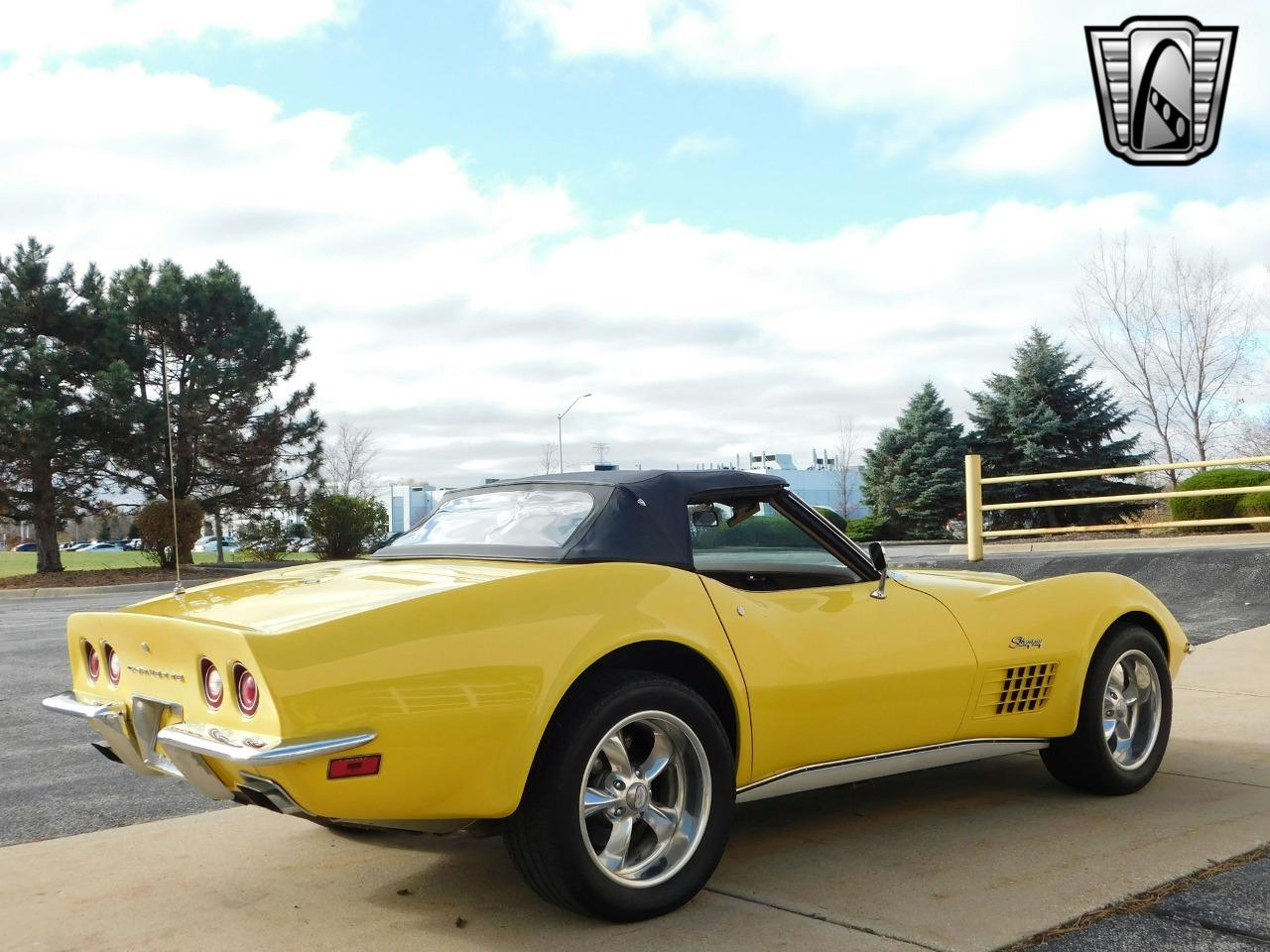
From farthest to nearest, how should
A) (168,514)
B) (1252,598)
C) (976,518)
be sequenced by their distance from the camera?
(168,514) → (976,518) → (1252,598)

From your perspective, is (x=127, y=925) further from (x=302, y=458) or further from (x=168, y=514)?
(x=302, y=458)

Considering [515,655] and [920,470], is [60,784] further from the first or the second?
[920,470]

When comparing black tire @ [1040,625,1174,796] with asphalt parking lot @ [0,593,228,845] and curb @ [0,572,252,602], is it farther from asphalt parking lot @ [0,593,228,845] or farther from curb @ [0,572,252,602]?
curb @ [0,572,252,602]

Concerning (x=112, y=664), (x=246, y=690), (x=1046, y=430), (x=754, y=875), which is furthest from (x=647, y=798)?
(x=1046, y=430)

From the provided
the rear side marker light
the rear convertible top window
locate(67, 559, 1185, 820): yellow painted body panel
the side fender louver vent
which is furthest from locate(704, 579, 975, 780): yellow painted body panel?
the rear side marker light

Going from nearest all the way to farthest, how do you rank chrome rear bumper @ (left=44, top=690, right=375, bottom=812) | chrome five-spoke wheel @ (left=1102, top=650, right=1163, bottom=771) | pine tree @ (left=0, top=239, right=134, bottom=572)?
chrome rear bumper @ (left=44, top=690, right=375, bottom=812) < chrome five-spoke wheel @ (left=1102, top=650, right=1163, bottom=771) < pine tree @ (left=0, top=239, right=134, bottom=572)

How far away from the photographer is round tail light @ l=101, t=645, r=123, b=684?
12.5 ft

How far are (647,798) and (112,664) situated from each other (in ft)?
5.92

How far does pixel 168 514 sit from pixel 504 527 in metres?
27.6

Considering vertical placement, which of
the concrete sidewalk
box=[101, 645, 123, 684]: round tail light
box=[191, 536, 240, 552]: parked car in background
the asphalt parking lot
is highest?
box=[101, 645, 123, 684]: round tail light

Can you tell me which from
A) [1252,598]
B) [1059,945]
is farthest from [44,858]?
[1252,598]

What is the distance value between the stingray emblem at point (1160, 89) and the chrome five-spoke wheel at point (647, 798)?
32.4 feet

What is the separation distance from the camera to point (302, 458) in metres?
33.9

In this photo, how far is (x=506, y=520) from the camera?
14.0ft
